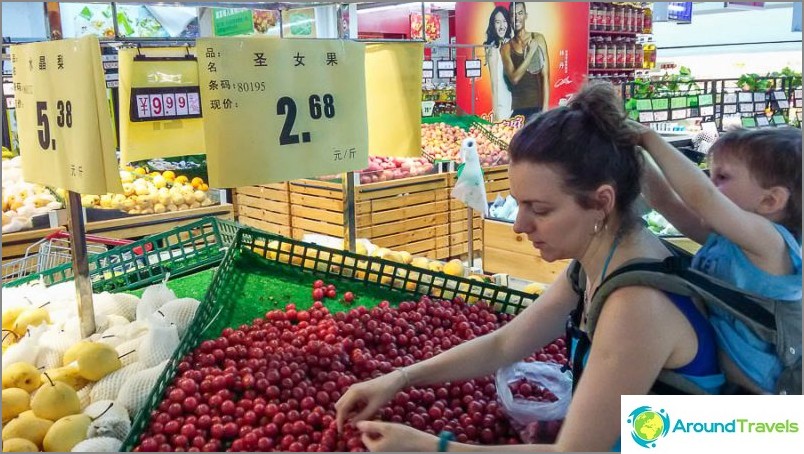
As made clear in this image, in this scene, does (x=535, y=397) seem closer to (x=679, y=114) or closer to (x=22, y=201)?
(x=22, y=201)

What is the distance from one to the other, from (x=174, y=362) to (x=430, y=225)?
15.5 ft

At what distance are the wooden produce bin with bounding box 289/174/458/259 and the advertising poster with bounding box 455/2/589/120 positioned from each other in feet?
13.6

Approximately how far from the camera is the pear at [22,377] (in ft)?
6.56

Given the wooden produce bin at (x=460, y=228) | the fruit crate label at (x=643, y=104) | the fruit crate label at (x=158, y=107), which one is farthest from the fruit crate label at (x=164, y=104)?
the fruit crate label at (x=643, y=104)

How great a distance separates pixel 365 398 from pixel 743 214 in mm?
934

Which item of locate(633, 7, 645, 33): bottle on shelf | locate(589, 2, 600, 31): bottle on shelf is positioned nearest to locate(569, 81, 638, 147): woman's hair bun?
locate(589, 2, 600, 31): bottle on shelf

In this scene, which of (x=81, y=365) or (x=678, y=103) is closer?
(x=81, y=365)

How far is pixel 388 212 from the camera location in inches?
245

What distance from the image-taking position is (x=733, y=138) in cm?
164

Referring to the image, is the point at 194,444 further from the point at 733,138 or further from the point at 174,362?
the point at 733,138

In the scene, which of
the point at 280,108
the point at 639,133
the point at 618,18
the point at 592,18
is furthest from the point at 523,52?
the point at 639,133

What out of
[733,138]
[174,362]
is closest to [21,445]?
[174,362]

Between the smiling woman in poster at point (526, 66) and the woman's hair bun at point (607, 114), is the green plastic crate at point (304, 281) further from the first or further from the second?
the smiling woman in poster at point (526, 66)

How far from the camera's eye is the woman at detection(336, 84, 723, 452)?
1.26 metres
